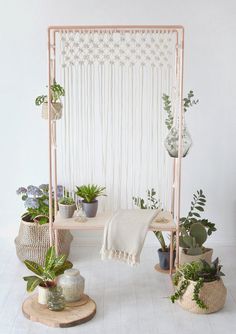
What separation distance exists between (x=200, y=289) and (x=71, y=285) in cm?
91

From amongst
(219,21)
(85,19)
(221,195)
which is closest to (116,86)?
(85,19)

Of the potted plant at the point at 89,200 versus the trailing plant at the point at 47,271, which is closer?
the trailing plant at the point at 47,271

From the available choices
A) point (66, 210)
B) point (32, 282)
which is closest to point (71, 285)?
point (32, 282)

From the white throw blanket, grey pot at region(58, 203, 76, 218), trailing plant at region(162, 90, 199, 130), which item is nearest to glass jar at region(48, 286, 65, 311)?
the white throw blanket

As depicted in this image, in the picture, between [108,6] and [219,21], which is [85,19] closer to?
[108,6]

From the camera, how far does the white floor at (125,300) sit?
384 cm

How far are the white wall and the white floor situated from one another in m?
→ 0.67

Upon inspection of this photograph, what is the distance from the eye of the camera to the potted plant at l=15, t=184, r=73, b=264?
192 inches

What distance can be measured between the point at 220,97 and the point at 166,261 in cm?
159

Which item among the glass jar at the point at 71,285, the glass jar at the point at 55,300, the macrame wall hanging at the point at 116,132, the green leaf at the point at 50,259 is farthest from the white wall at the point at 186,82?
the glass jar at the point at 55,300

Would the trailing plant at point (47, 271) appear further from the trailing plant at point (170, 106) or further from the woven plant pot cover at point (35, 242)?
the trailing plant at point (170, 106)

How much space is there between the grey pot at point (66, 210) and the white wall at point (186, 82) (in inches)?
38.0

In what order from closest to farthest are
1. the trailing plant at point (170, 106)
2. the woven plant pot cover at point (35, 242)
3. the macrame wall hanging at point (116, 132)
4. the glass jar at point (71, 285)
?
the glass jar at point (71, 285) → the trailing plant at point (170, 106) → the woven plant pot cover at point (35, 242) → the macrame wall hanging at point (116, 132)

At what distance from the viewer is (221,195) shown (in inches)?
215
